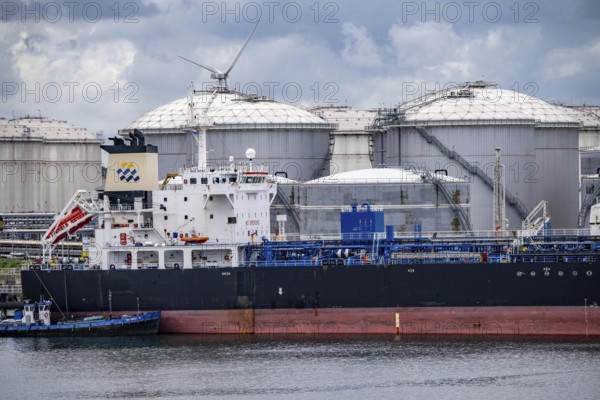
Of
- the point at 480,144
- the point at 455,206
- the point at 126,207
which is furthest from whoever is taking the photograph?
the point at 480,144

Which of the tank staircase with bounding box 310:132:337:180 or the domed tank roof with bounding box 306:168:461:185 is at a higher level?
the tank staircase with bounding box 310:132:337:180

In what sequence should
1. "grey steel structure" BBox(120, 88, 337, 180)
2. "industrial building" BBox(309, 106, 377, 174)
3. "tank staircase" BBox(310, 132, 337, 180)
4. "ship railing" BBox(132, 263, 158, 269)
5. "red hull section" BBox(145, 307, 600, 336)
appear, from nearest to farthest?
"red hull section" BBox(145, 307, 600, 336) → "ship railing" BBox(132, 263, 158, 269) → "grey steel structure" BBox(120, 88, 337, 180) → "tank staircase" BBox(310, 132, 337, 180) → "industrial building" BBox(309, 106, 377, 174)

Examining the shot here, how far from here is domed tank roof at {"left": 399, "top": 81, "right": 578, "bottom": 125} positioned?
8581 centimetres

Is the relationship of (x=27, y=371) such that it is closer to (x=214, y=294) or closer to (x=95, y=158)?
(x=214, y=294)

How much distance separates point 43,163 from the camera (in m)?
112

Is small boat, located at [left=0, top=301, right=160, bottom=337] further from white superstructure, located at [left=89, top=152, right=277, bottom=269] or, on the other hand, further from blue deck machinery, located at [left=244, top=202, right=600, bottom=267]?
blue deck machinery, located at [left=244, top=202, right=600, bottom=267]

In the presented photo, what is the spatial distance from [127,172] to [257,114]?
66.9ft

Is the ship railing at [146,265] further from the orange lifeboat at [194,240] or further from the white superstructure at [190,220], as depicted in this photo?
the orange lifeboat at [194,240]

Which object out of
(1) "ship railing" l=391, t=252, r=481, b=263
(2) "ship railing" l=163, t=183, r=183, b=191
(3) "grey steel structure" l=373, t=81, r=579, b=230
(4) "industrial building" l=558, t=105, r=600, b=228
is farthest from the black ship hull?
(3) "grey steel structure" l=373, t=81, r=579, b=230

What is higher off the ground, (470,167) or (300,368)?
(470,167)

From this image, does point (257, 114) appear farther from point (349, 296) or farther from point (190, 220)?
point (349, 296)

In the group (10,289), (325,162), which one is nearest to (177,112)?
(325,162)

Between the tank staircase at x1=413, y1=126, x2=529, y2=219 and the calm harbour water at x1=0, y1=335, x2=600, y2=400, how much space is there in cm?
2419

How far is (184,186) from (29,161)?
45.9 meters
